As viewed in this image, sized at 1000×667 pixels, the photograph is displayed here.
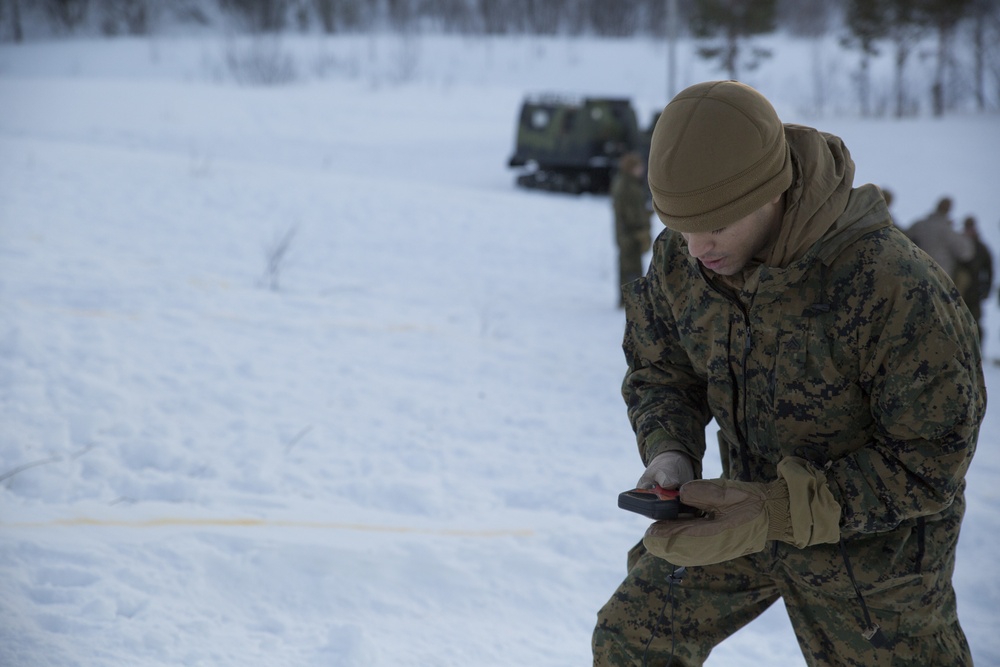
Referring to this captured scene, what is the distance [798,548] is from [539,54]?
1292 inches

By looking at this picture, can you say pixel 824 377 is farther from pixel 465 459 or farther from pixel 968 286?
pixel 968 286

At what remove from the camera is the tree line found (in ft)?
76.4

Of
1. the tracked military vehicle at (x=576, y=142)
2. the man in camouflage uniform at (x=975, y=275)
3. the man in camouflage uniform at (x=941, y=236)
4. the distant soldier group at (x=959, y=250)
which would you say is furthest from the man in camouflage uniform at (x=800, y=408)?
the tracked military vehicle at (x=576, y=142)

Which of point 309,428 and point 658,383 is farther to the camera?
point 309,428

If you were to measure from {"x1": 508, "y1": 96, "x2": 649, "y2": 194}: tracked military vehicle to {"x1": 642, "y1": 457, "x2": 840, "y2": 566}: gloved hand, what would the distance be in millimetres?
14846

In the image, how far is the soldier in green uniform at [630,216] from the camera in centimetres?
809

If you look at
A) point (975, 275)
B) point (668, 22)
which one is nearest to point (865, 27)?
point (668, 22)

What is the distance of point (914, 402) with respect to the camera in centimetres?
163

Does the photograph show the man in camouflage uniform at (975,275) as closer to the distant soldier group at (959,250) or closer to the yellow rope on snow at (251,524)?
the distant soldier group at (959,250)

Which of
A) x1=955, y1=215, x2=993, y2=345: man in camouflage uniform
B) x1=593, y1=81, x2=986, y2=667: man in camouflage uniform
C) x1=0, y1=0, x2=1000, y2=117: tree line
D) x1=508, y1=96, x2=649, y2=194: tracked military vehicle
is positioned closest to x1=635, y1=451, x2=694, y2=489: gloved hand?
x1=593, y1=81, x2=986, y2=667: man in camouflage uniform

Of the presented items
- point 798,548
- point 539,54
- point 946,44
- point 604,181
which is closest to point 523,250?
point 604,181

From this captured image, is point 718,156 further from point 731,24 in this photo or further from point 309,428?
point 731,24

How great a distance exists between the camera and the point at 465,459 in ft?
15.4

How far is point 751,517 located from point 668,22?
80.6 feet
